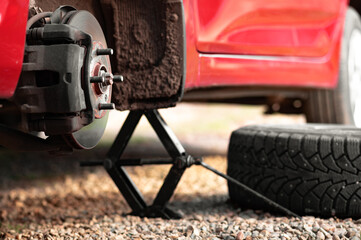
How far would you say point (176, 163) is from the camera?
220cm

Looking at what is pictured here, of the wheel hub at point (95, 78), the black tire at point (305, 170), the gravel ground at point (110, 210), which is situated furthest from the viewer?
the black tire at point (305, 170)

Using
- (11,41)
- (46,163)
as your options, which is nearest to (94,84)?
(11,41)

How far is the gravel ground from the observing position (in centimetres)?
188

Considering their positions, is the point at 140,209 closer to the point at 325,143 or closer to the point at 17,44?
the point at 325,143

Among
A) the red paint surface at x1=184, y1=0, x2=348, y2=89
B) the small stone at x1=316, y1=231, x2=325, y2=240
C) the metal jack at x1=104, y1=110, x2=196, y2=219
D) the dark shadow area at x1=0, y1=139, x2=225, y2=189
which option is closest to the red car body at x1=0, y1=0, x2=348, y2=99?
the red paint surface at x1=184, y1=0, x2=348, y2=89

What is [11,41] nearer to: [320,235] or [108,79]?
[108,79]

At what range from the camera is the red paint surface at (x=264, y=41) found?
87.0 inches

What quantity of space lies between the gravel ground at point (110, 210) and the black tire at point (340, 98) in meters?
0.83

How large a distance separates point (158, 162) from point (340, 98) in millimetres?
1581

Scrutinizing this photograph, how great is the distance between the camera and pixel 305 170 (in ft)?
6.94

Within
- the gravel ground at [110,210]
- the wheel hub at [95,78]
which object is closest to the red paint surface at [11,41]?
the wheel hub at [95,78]

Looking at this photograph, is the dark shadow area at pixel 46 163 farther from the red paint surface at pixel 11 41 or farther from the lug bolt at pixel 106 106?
the red paint surface at pixel 11 41

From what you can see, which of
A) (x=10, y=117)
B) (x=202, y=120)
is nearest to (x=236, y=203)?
(x=10, y=117)

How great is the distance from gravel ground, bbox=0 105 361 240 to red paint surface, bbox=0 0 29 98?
2.34 ft
